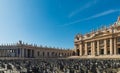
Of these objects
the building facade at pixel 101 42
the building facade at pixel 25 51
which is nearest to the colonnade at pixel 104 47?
the building facade at pixel 101 42

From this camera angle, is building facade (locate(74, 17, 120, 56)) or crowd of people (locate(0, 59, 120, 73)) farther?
building facade (locate(74, 17, 120, 56))

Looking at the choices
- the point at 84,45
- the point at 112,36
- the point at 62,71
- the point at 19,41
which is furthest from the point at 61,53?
the point at 62,71

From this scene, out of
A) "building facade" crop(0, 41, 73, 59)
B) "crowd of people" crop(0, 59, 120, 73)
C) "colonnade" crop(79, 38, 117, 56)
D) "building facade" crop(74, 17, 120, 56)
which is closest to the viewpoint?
"crowd of people" crop(0, 59, 120, 73)

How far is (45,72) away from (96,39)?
171ft

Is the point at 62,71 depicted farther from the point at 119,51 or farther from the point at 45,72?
the point at 119,51

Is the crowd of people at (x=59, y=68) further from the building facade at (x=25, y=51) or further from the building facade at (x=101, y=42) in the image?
the building facade at (x=25, y=51)

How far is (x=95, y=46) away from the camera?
66938 mm

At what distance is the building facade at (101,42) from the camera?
191ft

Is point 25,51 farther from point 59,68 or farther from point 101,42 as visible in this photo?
point 59,68

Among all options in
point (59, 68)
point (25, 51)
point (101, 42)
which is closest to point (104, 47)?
point (101, 42)

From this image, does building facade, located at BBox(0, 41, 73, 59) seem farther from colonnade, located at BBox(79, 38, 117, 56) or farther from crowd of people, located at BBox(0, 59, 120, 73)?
crowd of people, located at BBox(0, 59, 120, 73)

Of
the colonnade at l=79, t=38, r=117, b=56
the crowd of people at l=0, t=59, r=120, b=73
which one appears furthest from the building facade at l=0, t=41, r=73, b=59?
the crowd of people at l=0, t=59, r=120, b=73

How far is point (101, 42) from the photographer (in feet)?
211

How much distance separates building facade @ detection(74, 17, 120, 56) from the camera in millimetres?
58125
